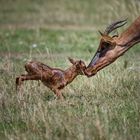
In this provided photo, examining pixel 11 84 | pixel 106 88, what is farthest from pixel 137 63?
pixel 11 84

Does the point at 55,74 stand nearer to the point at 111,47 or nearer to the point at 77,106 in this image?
the point at 77,106

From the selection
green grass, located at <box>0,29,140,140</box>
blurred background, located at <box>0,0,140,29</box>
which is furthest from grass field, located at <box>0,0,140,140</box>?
blurred background, located at <box>0,0,140,29</box>

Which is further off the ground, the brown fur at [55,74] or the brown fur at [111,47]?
the brown fur at [111,47]

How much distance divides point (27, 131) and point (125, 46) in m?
1.67

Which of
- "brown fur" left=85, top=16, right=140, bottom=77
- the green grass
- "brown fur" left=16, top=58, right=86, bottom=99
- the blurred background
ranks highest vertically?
the blurred background

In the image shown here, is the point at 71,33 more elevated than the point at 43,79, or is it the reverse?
the point at 71,33

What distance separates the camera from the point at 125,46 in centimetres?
760

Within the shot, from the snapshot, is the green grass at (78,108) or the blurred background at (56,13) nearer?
the green grass at (78,108)

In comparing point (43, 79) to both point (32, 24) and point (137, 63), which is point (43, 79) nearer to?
point (137, 63)

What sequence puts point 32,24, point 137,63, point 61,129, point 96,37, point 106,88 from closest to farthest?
point 61,129
point 106,88
point 137,63
point 96,37
point 32,24

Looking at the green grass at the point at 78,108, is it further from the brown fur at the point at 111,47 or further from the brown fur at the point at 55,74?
the brown fur at the point at 111,47

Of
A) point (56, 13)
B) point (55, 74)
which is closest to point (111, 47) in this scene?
point (55, 74)

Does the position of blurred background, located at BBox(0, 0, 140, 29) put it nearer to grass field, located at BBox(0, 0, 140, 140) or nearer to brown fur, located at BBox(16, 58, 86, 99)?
grass field, located at BBox(0, 0, 140, 140)

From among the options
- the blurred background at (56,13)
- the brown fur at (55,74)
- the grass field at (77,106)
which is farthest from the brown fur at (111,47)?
the blurred background at (56,13)
